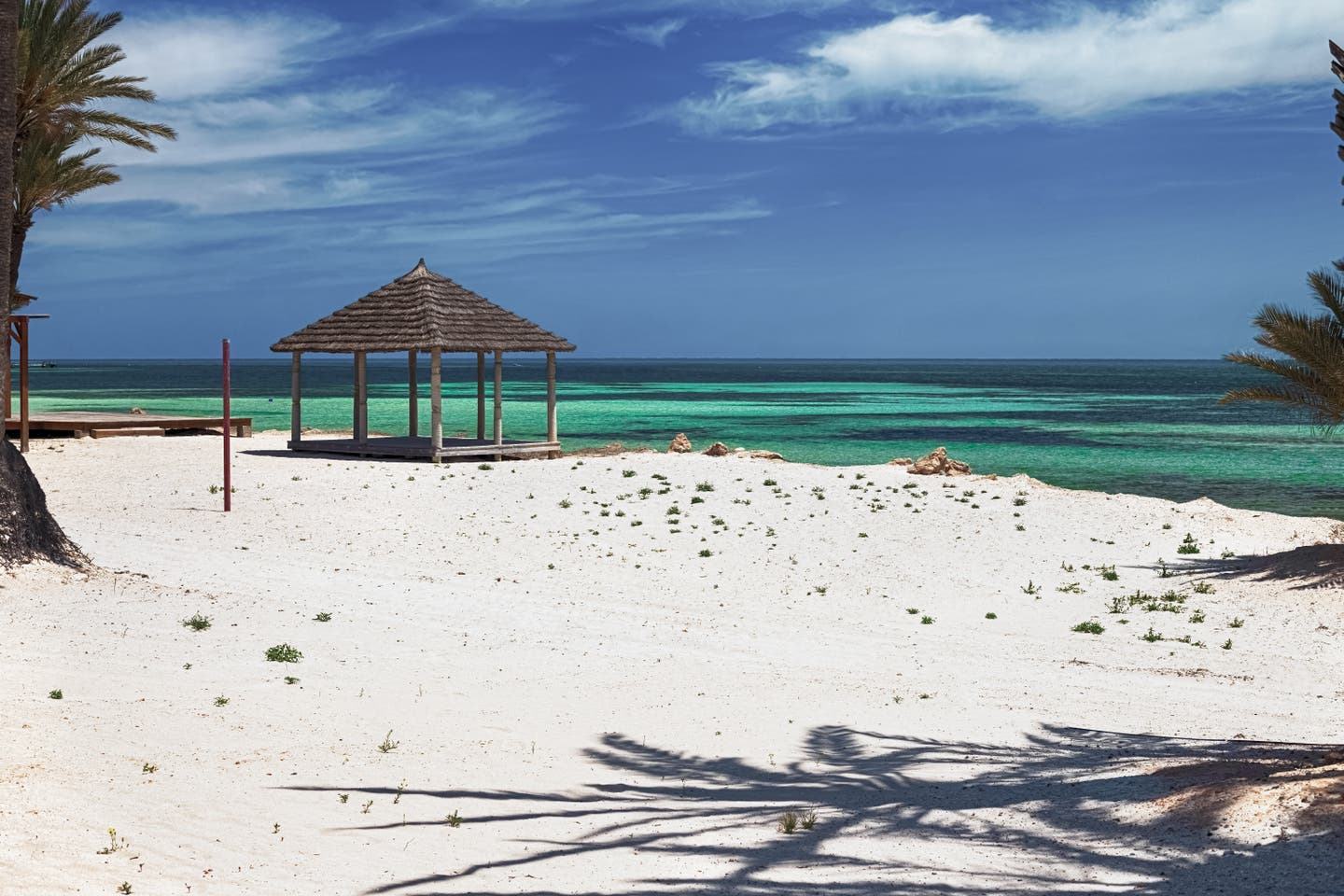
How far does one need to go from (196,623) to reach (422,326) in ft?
53.9

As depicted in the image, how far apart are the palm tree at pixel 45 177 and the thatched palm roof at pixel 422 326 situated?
7043mm

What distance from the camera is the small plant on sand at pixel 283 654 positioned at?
36.5 ft

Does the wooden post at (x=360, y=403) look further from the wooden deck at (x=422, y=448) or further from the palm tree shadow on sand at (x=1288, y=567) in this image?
the palm tree shadow on sand at (x=1288, y=567)

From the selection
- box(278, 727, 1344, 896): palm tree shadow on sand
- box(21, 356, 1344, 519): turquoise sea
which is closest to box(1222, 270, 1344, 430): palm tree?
box(21, 356, 1344, 519): turquoise sea

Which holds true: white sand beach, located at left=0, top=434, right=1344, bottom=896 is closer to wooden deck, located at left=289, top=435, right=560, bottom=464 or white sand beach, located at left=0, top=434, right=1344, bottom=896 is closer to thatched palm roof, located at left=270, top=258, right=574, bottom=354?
wooden deck, located at left=289, top=435, right=560, bottom=464

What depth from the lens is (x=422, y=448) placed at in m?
28.6

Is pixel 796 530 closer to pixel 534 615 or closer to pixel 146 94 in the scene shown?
pixel 534 615

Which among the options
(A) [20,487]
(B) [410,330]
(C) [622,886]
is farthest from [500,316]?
(C) [622,886]

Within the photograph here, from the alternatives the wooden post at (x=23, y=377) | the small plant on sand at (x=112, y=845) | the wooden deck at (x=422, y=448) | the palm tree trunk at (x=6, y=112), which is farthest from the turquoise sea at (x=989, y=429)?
the small plant on sand at (x=112, y=845)

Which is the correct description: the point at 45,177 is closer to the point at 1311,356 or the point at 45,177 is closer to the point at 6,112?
the point at 6,112

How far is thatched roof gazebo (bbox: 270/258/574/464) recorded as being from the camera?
2781 centimetres

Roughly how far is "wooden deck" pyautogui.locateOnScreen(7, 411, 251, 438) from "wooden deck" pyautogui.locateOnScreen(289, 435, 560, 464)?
4.72 metres

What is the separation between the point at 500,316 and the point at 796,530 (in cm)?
1203

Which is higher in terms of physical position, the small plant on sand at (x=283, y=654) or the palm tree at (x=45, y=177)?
the palm tree at (x=45, y=177)
